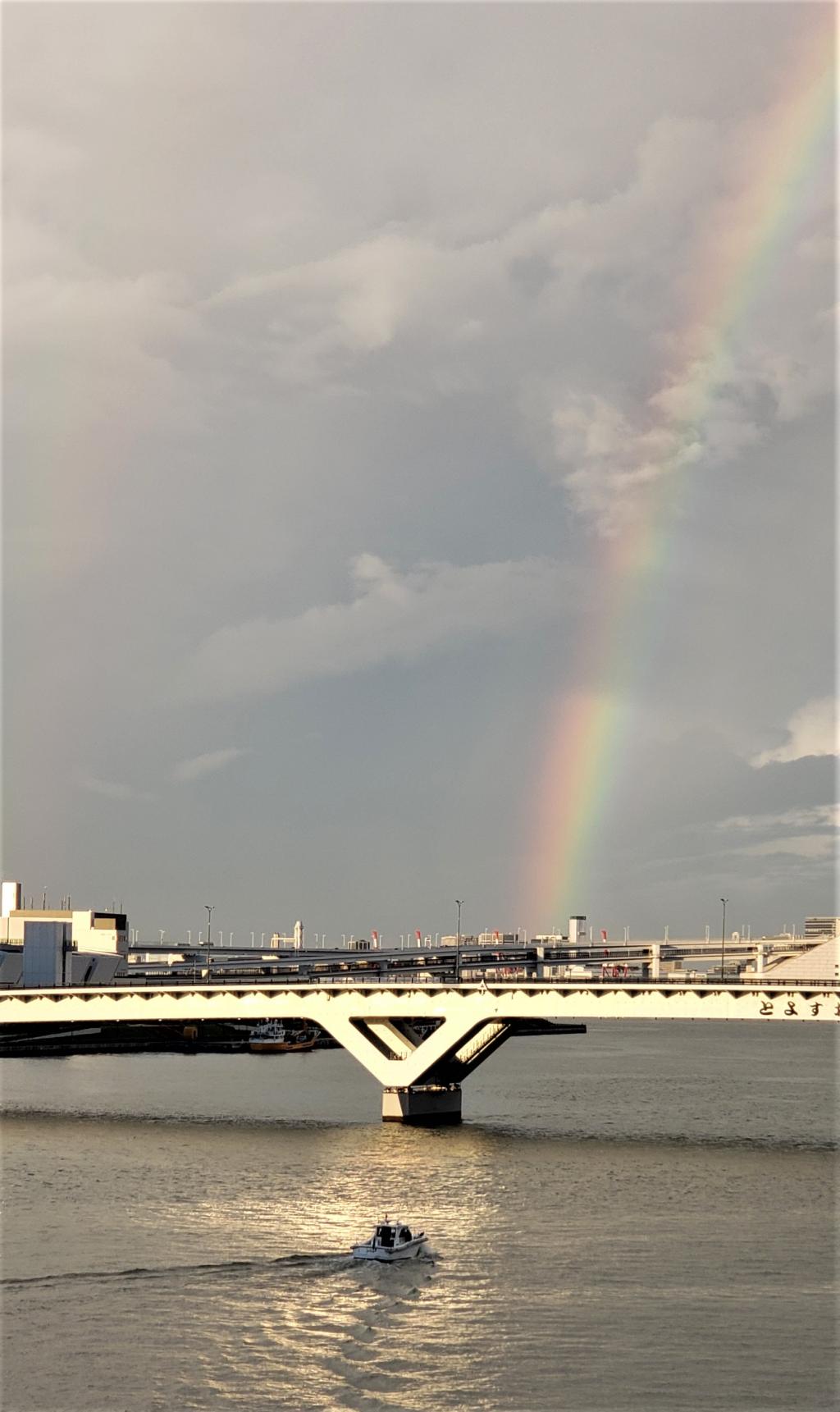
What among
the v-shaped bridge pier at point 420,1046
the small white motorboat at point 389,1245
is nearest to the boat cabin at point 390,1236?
the small white motorboat at point 389,1245

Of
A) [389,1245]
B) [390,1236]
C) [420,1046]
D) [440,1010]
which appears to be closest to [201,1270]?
[389,1245]

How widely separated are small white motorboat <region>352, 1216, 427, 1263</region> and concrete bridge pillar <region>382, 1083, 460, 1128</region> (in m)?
48.3

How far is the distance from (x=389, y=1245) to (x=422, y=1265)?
4.78 ft

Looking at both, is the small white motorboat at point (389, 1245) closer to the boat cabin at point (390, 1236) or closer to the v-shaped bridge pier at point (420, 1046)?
the boat cabin at point (390, 1236)

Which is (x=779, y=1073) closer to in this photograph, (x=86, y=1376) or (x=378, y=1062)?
(x=378, y=1062)

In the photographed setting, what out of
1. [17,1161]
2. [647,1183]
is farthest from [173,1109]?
[647,1183]

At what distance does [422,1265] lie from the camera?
59.4 meters

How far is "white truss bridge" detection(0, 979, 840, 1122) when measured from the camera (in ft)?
339

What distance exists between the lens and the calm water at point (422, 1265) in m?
45.3

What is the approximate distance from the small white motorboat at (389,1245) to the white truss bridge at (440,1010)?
140ft

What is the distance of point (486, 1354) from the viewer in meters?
47.3

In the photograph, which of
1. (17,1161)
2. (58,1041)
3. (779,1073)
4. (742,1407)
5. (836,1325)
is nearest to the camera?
(742,1407)

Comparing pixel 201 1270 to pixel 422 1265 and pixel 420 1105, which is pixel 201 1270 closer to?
pixel 422 1265

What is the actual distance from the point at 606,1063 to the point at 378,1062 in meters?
77.6
